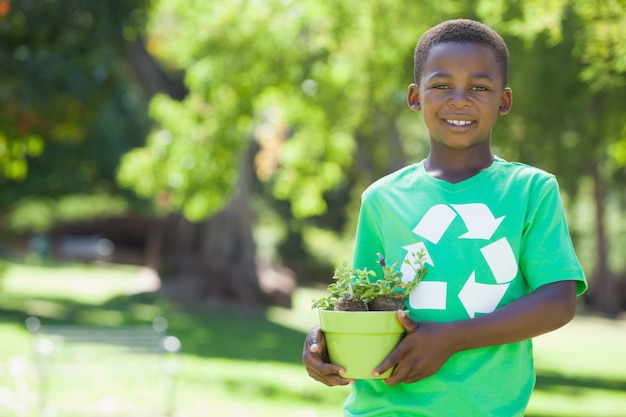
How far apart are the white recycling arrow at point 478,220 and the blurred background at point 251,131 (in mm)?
3277

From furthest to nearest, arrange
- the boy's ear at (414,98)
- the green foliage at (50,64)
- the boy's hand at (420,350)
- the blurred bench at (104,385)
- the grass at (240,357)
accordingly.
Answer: the green foliage at (50,64) → the grass at (240,357) → the blurred bench at (104,385) → the boy's ear at (414,98) → the boy's hand at (420,350)

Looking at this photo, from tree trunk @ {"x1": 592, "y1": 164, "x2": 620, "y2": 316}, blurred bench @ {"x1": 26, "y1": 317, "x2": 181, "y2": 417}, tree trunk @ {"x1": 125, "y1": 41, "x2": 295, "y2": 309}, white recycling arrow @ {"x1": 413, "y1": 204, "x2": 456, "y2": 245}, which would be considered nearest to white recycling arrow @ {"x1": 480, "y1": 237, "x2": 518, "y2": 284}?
white recycling arrow @ {"x1": 413, "y1": 204, "x2": 456, "y2": 245}

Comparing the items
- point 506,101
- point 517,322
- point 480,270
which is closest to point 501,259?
point 480,270

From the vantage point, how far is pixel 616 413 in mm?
10531

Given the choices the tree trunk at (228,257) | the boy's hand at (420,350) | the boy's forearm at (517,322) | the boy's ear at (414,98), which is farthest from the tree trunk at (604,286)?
the boy's hand at (420,350)

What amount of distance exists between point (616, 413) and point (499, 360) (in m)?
8.52

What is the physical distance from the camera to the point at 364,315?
2484mm

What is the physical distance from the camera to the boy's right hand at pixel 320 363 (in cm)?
256

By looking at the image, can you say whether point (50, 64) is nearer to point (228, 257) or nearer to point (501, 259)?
point (228, 257)

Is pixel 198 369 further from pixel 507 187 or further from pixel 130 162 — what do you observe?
pixel 507 187

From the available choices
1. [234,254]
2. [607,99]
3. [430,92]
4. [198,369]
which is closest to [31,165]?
[234,254]

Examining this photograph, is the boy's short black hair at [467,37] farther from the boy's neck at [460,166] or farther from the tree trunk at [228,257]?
the tree trunk at [228,257]

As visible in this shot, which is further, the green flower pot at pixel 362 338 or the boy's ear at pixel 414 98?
the boy's ear at pixel 414 98

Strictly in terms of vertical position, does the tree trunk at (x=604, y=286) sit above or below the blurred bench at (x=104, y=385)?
above
